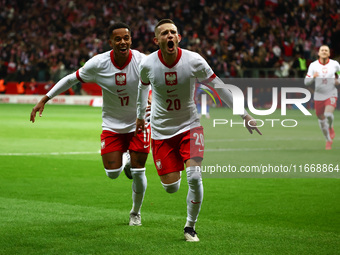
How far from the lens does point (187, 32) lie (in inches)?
1421

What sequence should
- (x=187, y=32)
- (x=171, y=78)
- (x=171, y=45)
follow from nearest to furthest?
(x=171, y=45)
(x=171, y=78)
(x=187, y=32)

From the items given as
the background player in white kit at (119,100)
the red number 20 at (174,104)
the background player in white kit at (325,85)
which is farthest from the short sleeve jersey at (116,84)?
the background player in white kit at (325,85)

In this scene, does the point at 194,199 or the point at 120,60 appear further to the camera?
the point at 120,60

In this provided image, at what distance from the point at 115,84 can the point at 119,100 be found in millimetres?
230

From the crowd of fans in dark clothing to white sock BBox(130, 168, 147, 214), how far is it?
2175 cm

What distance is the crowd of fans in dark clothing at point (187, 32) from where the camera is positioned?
101 feet

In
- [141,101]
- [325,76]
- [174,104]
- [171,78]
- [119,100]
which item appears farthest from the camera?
[325,76]

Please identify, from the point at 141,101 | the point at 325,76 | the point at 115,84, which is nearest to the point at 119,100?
the point at 115,84

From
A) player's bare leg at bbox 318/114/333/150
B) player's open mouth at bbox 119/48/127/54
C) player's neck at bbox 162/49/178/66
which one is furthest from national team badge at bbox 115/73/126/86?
player's bare leg at bbox 318/114/333/150

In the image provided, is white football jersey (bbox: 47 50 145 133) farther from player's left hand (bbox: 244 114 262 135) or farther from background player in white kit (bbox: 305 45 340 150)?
background player in white kit (bbox: 305 45 340 150)

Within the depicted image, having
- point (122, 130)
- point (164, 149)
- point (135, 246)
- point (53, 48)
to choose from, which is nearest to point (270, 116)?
point (122, 130)

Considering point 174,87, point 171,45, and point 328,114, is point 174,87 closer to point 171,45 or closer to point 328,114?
point 171,45

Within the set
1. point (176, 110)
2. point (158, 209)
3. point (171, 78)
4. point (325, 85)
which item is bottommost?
point (158, 209)

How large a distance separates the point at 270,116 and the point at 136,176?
12.9 ft
